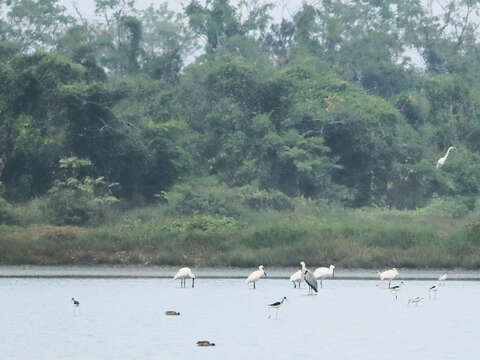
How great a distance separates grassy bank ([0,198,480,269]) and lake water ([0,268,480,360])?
81.0 inches

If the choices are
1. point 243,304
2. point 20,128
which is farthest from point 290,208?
point 243,304

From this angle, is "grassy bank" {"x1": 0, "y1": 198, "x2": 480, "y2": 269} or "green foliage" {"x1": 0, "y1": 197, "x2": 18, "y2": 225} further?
"green foliage" {"x1": 0, "y1": 197, "x2": 18, "y2": 225}

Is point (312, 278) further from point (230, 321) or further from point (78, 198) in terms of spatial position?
point (78, 198)

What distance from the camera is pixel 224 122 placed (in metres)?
53.1

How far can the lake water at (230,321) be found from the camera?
19.3m

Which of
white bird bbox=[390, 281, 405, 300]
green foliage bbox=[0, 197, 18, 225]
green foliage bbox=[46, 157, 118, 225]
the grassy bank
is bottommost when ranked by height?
white bird bbox=[390, 281, 405, 300]

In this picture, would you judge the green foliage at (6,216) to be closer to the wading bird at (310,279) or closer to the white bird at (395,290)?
the wading bird at (310,279)

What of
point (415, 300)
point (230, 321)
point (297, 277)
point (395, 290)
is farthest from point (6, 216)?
point (230, 321)

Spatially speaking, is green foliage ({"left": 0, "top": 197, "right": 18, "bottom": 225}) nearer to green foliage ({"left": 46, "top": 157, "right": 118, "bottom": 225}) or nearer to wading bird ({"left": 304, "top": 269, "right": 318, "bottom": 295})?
green foliage ({"left": 46, "top": 157, "right": 118, "bottom": 225})

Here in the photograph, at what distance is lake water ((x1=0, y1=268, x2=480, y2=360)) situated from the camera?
19344 mm

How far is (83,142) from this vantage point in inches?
1897

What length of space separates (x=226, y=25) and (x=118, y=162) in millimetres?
22010

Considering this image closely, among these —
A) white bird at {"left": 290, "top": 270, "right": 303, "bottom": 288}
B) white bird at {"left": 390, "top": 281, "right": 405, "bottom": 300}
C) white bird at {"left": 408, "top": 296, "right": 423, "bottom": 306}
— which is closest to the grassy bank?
white bird at {"left": 290, "top": 270, "right": 303, "bottom": 288}

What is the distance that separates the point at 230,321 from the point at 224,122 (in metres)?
29.7
